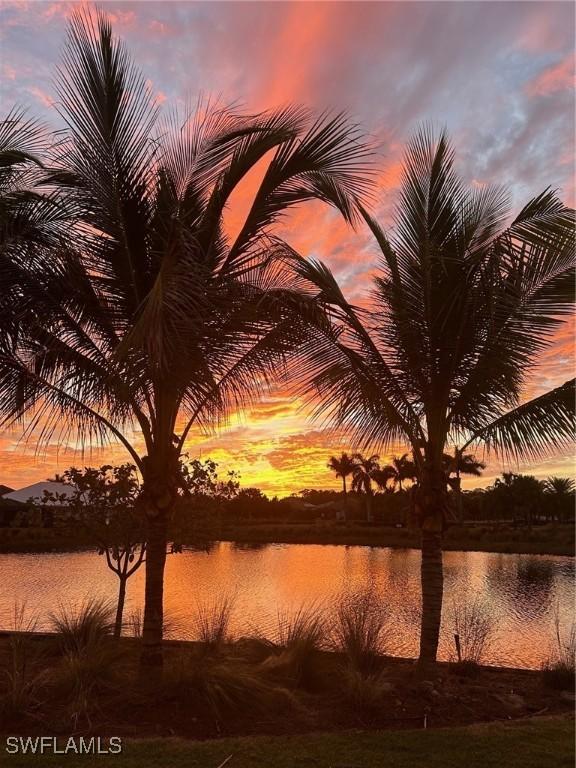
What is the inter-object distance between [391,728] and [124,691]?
296 cm

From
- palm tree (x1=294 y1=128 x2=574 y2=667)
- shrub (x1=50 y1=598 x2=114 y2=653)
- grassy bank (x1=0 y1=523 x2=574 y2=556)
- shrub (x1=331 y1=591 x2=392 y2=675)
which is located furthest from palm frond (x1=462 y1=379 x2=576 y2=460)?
grassy bank (x1=0 y1=523 x2=574 y2=556)

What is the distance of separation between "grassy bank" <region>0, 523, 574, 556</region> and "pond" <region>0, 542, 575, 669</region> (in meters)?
3.78

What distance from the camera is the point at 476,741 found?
244 inches

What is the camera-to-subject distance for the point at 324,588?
23.6 metres

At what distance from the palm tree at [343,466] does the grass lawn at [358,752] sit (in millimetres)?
68491

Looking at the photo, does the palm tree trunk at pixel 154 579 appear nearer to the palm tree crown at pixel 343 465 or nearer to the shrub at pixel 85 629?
the shrub at pixel 85 629

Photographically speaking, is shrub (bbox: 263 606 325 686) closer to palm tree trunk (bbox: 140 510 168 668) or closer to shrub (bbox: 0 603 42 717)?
palm tree trunk (bbox: 140 510 168 668)

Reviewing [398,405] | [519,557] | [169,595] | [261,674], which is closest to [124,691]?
[261,674]

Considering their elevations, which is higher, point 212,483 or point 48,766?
point 212,483

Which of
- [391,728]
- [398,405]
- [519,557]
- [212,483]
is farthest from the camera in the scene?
[519,557]

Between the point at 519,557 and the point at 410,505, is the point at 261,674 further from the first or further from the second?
the point at 519,557

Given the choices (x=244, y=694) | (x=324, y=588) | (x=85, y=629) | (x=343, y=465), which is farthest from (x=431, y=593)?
(x=343, y=465)

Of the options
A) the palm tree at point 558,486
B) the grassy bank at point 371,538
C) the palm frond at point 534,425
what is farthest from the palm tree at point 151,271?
the palm tree at point 558,486

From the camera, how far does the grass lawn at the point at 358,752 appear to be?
5461 millimetres
